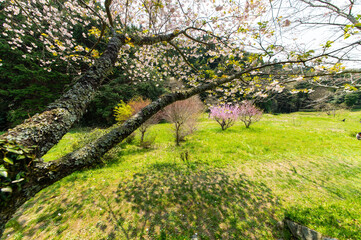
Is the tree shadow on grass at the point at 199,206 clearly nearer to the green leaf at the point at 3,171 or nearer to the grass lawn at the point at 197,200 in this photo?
the grass lawn at the point at 197,200

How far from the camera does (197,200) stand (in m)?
3.53

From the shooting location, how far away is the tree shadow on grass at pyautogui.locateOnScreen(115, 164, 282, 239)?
2.68 meters

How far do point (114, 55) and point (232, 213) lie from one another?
4.54 metres

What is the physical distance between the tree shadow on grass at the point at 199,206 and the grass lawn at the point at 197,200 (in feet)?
0.07

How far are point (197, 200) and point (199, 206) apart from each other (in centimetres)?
21

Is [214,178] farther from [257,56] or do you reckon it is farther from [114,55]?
[114,55]

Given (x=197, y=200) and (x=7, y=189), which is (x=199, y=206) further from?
(x=7, y=189)

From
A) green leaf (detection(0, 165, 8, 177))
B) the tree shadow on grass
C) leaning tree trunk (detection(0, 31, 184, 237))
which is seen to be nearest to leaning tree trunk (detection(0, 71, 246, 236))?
leaning tree trunk (detection(0, 31, 184, 237))

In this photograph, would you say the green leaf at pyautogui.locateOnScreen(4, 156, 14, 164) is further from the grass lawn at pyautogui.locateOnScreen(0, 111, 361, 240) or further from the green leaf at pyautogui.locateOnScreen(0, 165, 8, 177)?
the grass lawn at pyautogui.locateOnScreen(0, 111, 361, 240)

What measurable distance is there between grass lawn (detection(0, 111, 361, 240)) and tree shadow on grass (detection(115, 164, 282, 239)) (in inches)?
0.9

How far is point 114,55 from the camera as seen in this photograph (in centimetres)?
208

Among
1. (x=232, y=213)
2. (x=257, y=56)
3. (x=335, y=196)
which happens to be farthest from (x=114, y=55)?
(x=335, y=196)

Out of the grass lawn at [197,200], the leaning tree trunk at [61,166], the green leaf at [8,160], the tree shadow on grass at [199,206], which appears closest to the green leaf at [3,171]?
the green leaf at [8,160]

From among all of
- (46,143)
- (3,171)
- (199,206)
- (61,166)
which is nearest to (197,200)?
(199,206)
